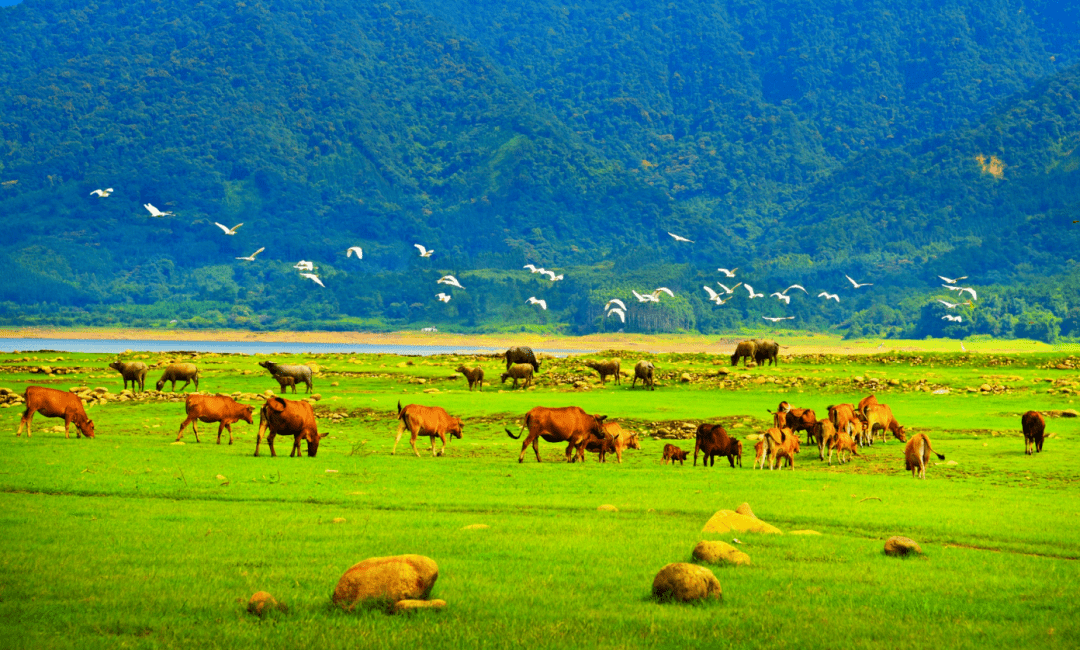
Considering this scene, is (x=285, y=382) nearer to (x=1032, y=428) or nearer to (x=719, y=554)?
(x=1032, y=428)

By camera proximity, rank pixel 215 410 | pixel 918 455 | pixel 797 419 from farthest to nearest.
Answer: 1. pixel 797 419
2. pixel 215 410
3. pixel 918 455

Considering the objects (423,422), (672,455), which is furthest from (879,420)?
(423,422)

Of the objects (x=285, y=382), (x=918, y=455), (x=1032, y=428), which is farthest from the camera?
(x=285, y=382)

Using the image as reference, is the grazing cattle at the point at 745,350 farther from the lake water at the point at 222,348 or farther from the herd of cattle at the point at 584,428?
the lake water at the point at 222,348

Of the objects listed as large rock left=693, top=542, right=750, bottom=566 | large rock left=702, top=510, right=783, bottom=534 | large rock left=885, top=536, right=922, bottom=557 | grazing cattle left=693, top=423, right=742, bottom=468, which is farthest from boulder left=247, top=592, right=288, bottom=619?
grazing cattle left=693, top=423, right=742, bottom=468

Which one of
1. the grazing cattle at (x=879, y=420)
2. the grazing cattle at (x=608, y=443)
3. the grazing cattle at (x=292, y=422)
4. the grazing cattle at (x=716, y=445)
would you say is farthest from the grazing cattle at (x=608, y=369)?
the grazing cattle at (x=292, y=422)

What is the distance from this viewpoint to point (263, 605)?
33.3 feet

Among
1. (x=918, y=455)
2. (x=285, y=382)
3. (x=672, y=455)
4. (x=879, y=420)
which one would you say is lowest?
(x=672, y=455)

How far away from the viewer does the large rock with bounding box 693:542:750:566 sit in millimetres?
12742

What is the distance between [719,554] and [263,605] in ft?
18.3

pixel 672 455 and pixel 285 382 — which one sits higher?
pixel 285 382

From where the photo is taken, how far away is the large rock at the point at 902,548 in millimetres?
13500

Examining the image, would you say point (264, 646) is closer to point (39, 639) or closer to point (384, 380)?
point (39, 639)

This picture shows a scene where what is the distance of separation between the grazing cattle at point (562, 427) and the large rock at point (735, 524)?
28.4ft
